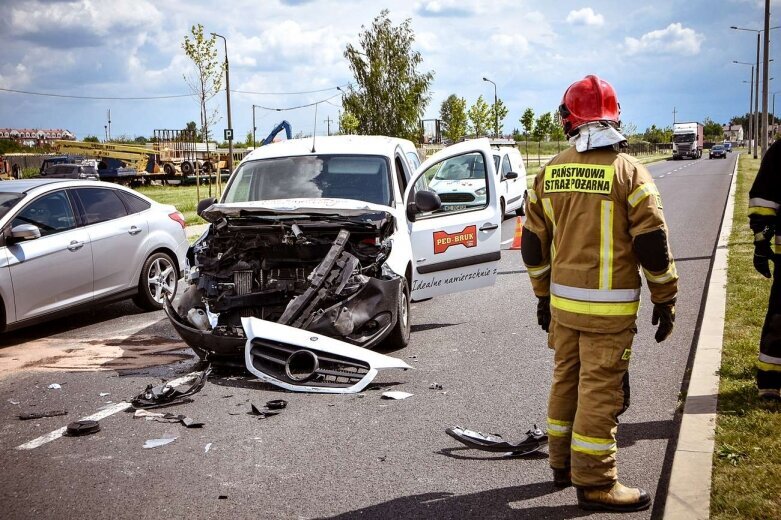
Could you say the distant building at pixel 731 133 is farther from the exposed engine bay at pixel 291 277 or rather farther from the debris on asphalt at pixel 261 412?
the debris on asphalt at pixel 261 412

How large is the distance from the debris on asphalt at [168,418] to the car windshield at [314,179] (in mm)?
2923

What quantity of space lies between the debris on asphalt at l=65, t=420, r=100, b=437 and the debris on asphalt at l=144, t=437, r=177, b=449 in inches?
17.8

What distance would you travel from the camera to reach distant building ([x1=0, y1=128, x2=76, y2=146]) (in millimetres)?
84694

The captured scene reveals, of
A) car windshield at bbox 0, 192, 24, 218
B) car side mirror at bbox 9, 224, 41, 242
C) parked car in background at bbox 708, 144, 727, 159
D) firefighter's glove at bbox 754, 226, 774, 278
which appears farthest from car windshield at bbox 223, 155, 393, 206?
parked car in background at bbox 708, 144, 727, 159

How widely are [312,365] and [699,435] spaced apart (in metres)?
2.95

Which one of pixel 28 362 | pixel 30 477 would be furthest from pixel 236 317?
pixel 30 477

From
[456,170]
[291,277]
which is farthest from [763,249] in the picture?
[456,170]

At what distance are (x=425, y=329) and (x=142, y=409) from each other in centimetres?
333

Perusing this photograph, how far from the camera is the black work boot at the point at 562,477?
4.16 metres

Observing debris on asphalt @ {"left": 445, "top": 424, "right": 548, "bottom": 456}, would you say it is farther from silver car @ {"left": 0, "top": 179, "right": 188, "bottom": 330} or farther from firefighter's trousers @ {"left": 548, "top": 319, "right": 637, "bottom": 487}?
silver car @ {"left": 0, "top": 179, "right": 188, "bottom": 330}

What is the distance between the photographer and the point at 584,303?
12.6 feet

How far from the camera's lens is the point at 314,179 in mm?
8164

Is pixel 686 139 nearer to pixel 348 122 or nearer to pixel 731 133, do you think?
pixel 348 122

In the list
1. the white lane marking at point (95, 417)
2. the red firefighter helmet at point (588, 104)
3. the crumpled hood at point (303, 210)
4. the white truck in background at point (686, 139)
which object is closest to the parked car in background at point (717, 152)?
the white truck in background at point (686, 139)
